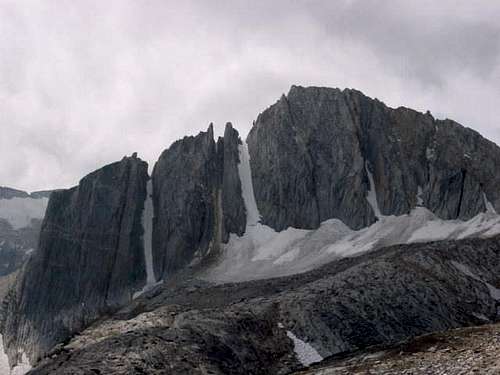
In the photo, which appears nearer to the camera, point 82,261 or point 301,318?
point 301,318

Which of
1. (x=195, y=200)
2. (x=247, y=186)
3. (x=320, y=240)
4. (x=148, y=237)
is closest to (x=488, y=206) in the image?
(x=320, y=240)

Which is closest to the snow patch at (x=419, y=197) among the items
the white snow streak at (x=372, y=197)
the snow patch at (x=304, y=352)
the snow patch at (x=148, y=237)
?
the white snow streak at (x=372, y=197)

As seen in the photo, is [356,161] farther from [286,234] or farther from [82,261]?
[82,261]

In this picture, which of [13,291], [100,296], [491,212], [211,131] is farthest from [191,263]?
[491,212]

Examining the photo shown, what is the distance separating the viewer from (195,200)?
374 feet

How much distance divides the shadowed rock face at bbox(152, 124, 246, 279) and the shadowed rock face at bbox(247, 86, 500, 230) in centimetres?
507

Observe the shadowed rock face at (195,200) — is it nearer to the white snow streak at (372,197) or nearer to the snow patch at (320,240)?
the snow patch at (320,240)

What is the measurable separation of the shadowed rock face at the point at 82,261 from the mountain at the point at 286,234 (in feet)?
0.82

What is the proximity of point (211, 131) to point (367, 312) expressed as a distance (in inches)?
2679

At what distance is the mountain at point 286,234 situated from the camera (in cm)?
6050

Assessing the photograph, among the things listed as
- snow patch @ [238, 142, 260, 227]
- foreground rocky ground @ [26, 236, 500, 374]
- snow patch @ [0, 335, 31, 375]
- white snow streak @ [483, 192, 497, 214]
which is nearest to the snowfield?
white snow streak @ [483, 192, 497, 214]

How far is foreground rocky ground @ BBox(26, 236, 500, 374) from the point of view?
46.2 metres

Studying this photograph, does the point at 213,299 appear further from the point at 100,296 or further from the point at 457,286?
the point at 100,296

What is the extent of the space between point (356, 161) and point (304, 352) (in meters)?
60.4
